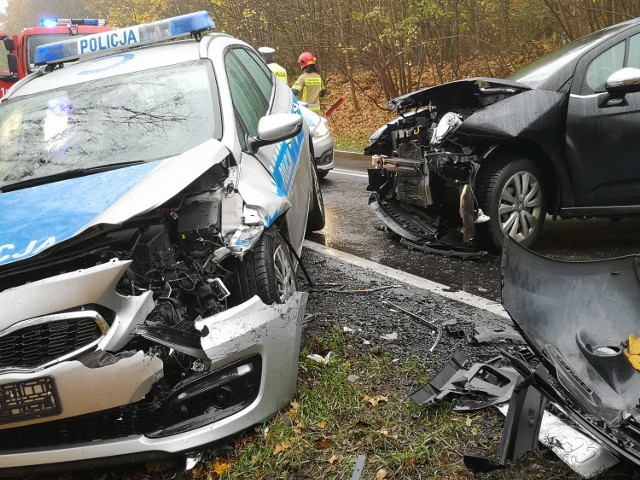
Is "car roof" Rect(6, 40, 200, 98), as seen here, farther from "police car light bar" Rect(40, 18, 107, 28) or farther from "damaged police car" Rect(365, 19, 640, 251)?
"police car light bar" Rect(40, 18, 107, 28)

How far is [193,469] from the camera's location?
2645mm

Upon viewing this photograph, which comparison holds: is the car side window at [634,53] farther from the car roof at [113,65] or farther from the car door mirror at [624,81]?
the car roof at [113,65]

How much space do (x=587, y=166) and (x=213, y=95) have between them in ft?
9.38

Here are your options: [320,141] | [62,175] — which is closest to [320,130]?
[320,141]

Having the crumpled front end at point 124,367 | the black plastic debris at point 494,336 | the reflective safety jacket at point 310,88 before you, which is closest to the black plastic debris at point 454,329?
the black plastic debris at point 494,336

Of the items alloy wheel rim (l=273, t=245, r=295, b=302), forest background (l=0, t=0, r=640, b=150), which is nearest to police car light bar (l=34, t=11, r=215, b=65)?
alloy wheel rim (l=273, t=245, r=295, b=302)

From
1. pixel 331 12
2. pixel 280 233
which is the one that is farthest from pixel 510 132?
pixel 331 12

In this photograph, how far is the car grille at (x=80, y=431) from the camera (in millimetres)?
2445

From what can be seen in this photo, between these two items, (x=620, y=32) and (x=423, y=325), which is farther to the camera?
(x=620, y=32)

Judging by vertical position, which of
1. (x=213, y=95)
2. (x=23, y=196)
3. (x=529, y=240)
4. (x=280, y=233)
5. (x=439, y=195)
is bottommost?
(x=529, y=240)

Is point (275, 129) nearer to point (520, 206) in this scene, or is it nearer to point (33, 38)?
point (520, 206)

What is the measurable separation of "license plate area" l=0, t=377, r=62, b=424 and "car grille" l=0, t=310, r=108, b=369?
71 millimetres

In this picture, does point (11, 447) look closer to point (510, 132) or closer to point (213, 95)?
point (213, 95)

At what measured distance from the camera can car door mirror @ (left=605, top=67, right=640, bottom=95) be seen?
4359 mm
